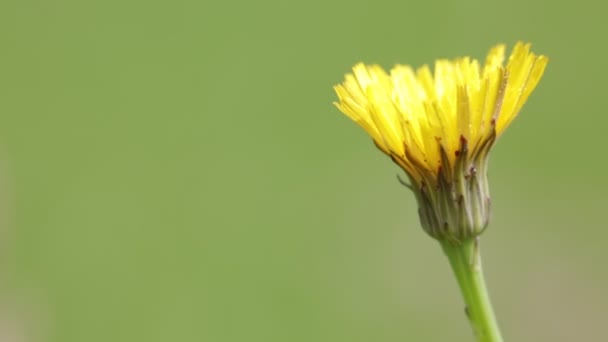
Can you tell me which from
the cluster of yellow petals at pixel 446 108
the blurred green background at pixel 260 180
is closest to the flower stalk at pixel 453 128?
the cluster of yellow petals at pixel 446 108

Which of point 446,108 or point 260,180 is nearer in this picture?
point 446,108

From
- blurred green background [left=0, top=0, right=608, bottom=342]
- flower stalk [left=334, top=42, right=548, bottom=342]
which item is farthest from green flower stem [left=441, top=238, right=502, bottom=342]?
blurred green background [left=0, top=0, right=608, bottom=342]

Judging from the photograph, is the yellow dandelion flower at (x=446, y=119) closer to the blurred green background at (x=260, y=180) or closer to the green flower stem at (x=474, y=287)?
the green flower stem at (x=474, y=287)

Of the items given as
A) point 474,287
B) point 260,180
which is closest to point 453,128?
point 474,287

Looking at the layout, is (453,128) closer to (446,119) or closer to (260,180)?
(446,119)

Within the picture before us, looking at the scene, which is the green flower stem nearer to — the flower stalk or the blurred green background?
the flower stalk
